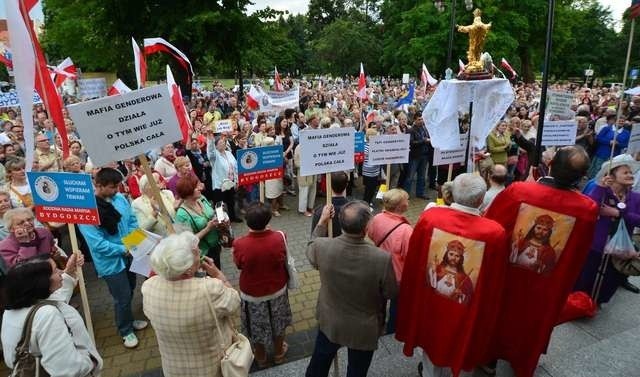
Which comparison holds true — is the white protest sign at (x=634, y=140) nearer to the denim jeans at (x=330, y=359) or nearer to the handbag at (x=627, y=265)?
the handbag at (x=627, y=265)

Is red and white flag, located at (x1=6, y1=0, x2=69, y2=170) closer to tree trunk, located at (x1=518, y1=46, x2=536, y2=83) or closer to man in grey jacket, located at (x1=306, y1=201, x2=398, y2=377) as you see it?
man in grey jacket, located at (x1=306, y1=201, x2=398, y2=377)

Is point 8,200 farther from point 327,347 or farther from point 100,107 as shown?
point 327,347

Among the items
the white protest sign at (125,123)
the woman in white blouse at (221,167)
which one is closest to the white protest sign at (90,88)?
the woman in white blouse at (221,167)

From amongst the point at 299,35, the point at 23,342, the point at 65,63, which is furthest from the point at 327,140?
the point at 299,35

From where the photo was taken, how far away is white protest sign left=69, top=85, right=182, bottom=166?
3141mm

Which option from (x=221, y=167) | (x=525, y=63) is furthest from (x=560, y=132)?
(x=525, y=63)

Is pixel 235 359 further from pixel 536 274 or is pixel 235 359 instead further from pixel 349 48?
pixel 349 48

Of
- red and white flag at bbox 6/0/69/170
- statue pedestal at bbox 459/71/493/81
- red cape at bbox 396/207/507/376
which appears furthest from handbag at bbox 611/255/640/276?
red and white flag at bbox 6/0/69/170

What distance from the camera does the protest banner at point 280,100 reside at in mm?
11797

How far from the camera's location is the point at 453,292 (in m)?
3.03

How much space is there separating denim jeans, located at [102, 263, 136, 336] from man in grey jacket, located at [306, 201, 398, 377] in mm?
2538

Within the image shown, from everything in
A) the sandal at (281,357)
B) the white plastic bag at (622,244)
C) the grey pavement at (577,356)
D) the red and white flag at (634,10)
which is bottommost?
the sandal at (281,357)

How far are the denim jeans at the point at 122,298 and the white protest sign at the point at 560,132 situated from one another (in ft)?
24.9

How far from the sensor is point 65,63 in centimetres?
1143
